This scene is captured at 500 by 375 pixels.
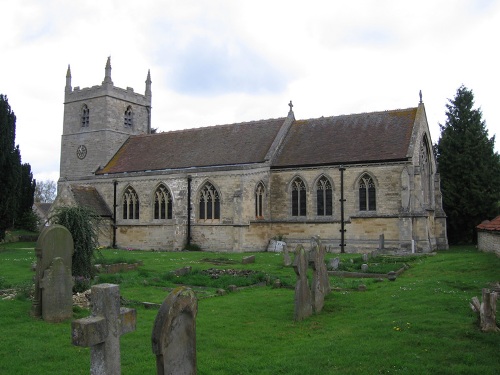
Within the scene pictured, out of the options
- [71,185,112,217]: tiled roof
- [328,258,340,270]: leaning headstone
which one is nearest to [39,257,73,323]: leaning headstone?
[328,258,340,270]: leaning headstone

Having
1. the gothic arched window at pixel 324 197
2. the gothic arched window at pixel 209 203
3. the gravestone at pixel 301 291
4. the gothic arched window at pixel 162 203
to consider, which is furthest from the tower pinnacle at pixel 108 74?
the gravestone at pixel 301 291

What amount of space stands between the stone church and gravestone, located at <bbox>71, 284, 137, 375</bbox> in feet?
69.3

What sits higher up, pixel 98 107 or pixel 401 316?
pixel 98 107

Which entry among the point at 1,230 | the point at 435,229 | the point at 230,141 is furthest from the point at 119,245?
the point at 435,229

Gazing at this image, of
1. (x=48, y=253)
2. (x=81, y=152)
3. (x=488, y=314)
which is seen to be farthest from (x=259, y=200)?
(x=488, y=314)

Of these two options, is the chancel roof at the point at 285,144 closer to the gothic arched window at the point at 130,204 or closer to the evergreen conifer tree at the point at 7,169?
the gothic arched window at the point at 130,204

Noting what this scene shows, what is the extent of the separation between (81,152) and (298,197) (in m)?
20.0

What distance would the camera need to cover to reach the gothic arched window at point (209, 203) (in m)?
31.2

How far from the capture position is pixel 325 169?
2969 centimetres

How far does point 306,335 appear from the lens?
30.3 ft

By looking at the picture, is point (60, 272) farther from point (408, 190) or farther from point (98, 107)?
point (98, 107)

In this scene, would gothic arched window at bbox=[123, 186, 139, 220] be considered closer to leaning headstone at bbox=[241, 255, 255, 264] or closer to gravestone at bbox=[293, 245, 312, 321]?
leaning headstone at bbox=[241, 255, 255, 264]

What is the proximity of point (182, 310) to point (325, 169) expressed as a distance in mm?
25002

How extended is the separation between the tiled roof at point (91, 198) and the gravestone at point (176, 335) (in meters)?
29.5
